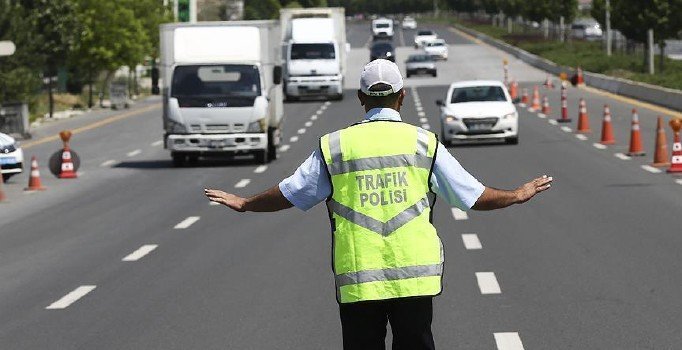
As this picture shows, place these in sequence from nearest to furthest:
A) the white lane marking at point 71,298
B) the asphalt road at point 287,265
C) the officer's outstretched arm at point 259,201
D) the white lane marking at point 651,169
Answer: the officer's outstretched arm at point 259,201 < the asphalt road at point 287,265 < the white lane marking at point 71,298 < the white lane marking at point 651,169

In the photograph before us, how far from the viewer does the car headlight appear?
Result: 96.7 feet

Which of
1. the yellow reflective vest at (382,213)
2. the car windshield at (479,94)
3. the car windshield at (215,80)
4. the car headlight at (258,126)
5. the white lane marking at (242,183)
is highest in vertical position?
the yellow reflective vest at (382,213)

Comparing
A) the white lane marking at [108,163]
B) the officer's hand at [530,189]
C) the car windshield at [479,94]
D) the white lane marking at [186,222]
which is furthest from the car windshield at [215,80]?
the officer's hand at [530,189]

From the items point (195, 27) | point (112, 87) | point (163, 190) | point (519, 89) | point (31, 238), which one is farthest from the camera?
point (519, 89)

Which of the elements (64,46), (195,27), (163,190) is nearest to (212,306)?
(163,190)

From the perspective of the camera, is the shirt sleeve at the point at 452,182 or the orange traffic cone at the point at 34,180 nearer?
the shirt sleeve at the point at 452,182

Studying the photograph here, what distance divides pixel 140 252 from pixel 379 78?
10.5m

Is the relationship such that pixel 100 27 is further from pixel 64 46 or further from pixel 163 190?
pixel 163 190

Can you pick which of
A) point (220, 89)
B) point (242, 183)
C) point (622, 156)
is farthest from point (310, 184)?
point (220, 89)

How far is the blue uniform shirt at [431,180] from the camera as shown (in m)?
6.00

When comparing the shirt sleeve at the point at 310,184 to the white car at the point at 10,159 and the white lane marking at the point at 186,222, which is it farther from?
the white car at the point at 10,159

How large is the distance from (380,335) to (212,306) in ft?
20.7

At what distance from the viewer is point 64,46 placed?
2196 inches

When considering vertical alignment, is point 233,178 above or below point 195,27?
below
